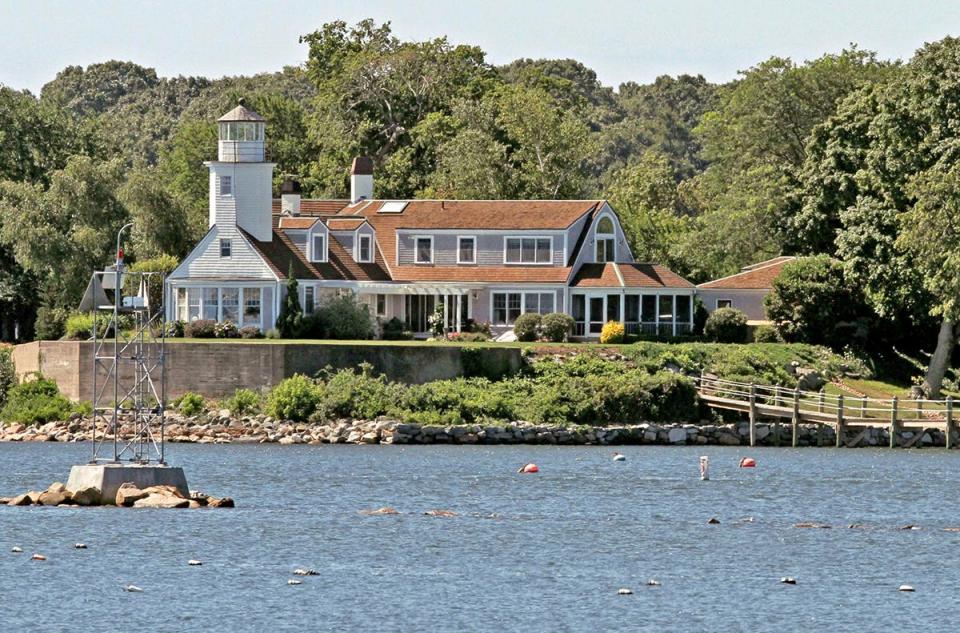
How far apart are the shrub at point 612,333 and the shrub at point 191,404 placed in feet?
50.6

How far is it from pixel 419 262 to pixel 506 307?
4.23 meters

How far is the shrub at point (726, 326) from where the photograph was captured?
72938mm

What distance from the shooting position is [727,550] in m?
37.2

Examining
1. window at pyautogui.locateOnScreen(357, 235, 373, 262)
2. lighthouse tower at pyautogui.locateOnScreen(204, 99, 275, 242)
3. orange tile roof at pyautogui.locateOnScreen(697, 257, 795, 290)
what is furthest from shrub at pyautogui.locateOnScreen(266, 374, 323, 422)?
orange tile roof at pyautogui.locateOnScreen(697, 257, 795, 290)

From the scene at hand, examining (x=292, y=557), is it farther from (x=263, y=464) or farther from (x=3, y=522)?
(x=263, y=464)

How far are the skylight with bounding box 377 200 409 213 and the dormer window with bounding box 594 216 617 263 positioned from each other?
27.1 ft

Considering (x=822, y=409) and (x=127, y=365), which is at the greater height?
(x=127, y=365)

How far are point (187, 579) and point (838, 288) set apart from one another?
4522 centimetres

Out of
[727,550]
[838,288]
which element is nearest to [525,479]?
[727,550]

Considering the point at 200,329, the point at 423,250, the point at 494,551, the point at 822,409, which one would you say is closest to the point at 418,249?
the point at 423,250

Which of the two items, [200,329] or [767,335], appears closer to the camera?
[200,329]

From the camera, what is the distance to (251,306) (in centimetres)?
7244

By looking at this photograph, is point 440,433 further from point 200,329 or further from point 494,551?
point 494,551

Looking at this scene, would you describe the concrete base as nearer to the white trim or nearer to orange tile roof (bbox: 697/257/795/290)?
the white trim
